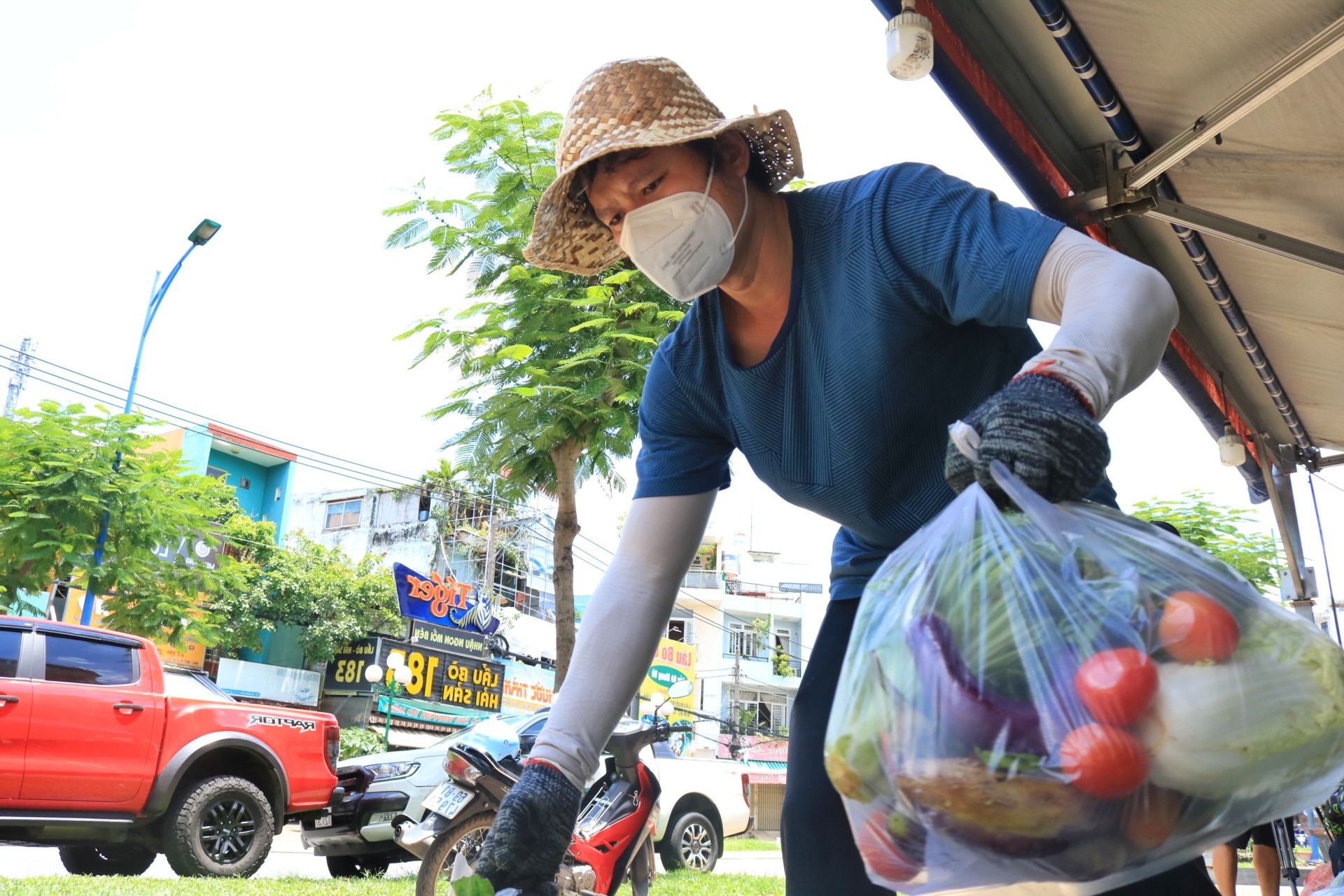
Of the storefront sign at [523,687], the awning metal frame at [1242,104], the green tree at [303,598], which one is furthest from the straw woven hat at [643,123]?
the storefront sign at [523,687]

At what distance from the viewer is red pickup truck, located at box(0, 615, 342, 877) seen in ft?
22.7

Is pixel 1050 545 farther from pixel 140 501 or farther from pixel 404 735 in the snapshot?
pixel 404 735

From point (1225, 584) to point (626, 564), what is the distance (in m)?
0.88

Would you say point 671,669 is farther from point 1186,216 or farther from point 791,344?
point 791,344

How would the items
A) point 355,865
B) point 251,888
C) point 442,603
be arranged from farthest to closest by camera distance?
point 442,603 < point 355,865 < point 251,888

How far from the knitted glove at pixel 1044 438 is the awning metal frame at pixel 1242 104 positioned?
11.3ft

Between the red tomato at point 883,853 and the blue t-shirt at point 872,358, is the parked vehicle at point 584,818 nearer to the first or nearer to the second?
the blue t-shirt at point 872,358

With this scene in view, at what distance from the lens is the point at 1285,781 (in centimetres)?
92

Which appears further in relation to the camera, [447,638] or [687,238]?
[447,638]

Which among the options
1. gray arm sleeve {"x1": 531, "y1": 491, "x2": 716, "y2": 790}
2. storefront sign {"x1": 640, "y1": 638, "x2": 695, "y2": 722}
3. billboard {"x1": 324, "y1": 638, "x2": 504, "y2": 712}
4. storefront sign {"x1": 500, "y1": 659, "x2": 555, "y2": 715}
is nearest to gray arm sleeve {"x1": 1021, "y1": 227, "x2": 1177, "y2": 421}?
gray arm sleeve {"x1": 531, "y1": 491, "x2": 716, "y2": 790}

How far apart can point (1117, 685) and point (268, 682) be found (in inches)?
1108

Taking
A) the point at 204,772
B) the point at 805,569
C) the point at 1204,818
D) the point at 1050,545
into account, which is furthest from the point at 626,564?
the point at 805,569

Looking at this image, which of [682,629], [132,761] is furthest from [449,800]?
[682,629]

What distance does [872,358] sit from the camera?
4.58 ft
